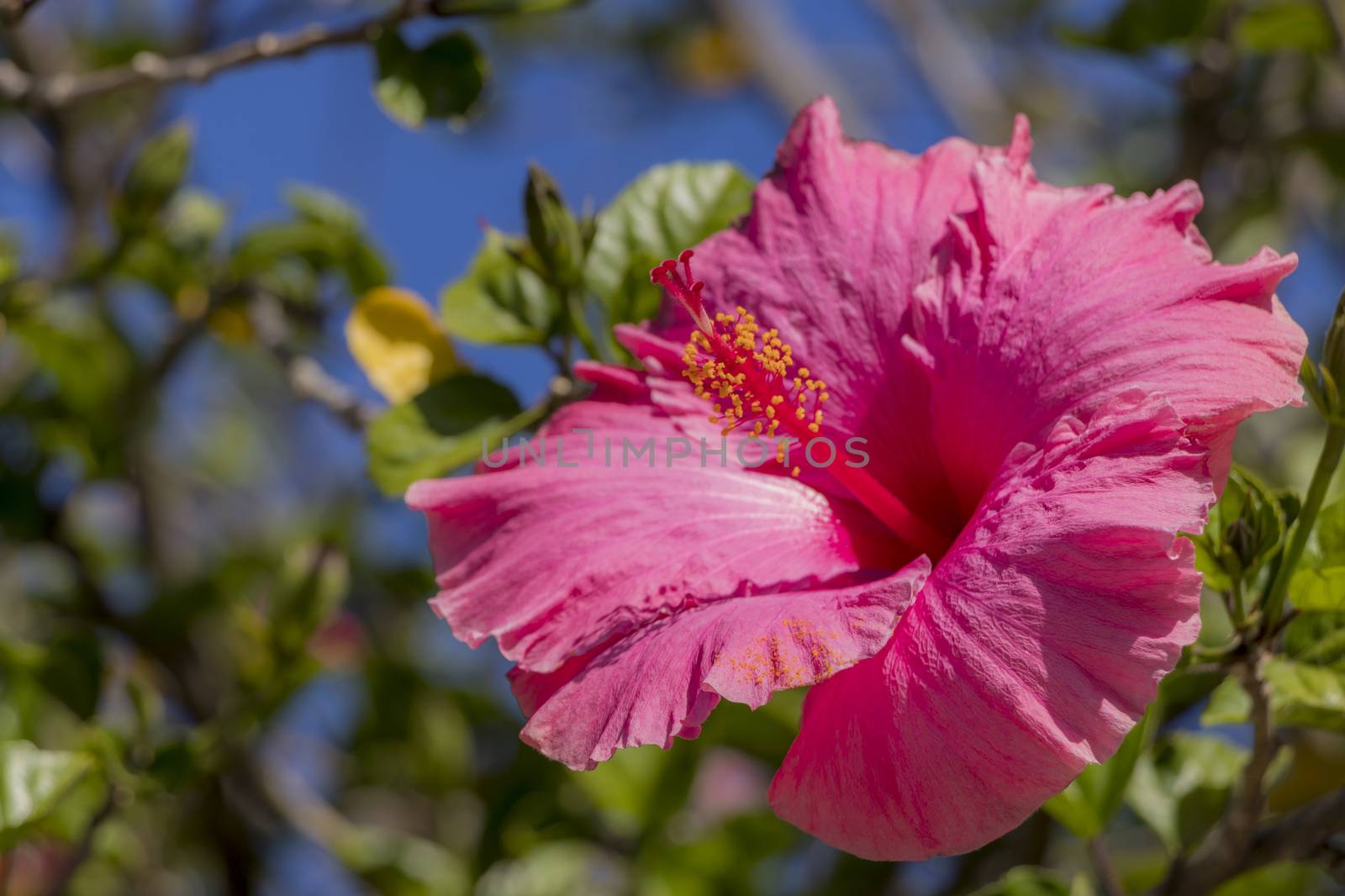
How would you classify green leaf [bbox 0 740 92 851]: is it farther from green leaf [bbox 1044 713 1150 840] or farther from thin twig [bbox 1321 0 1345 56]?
thin twig [bbox 1321 0 1345 56]

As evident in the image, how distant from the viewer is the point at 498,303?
151 centimetres

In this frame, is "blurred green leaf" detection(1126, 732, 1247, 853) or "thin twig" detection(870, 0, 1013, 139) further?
"thin twig" detection(870, 0, 1013, 139)

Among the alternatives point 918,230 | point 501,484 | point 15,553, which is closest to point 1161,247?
point 918,230


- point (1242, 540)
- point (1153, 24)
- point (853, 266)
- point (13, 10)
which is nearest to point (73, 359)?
point (13, 10)

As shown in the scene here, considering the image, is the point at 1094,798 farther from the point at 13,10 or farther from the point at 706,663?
the point at 13,10

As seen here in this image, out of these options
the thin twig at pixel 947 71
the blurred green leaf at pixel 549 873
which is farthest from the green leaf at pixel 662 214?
the thin twig at pixel 947 71

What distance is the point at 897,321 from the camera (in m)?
1.24

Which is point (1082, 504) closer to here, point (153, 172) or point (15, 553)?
point (153, 172)

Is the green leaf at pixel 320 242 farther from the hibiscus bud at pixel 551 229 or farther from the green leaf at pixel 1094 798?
the green leaf at pixel 1094 798

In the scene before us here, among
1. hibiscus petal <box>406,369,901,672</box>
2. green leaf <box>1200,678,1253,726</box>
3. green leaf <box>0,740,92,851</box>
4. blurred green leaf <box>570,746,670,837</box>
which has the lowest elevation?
blurred green leaf <box>570,746,670,837</box>

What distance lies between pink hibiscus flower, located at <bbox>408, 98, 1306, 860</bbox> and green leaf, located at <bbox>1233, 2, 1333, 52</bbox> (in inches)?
40.1

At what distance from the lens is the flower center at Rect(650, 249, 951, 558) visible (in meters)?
1.19

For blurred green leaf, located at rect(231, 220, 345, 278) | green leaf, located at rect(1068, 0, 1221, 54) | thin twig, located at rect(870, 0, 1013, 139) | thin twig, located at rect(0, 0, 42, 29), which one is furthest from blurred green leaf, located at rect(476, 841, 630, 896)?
thin twig, located at rect(870, 0, 1013, 139)

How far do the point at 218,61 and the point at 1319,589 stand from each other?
4.63 ft
